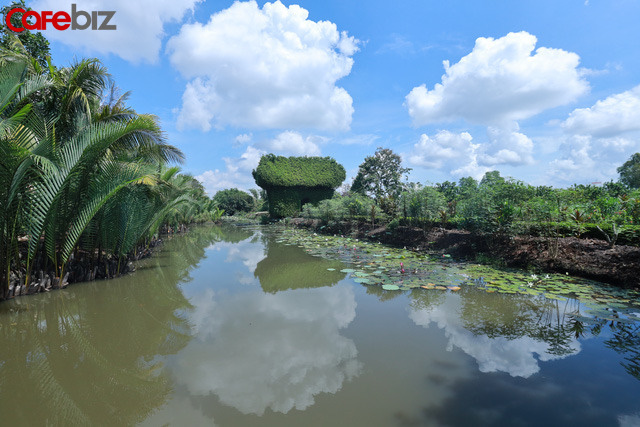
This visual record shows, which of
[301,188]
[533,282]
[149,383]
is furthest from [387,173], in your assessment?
[149,383]

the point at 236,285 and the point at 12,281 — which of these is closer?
the point at 12,281

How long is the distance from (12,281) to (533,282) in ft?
33.8

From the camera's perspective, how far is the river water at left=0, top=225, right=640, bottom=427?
238 cm

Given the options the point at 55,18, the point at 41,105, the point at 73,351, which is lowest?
the point at 73,351

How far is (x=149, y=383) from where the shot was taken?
280 cm

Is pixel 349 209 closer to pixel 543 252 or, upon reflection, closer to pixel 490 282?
pixel 543 252

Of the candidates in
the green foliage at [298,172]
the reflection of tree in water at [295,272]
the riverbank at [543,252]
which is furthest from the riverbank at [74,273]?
the green foliage at [298,172]

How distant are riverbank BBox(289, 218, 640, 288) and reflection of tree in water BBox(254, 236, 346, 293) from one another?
4.11m

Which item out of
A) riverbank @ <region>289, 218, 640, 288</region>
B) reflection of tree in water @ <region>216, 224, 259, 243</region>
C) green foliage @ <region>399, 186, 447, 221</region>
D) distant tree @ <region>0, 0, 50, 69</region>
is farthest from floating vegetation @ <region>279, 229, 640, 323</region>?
distant tree @ <region>0, 0, 50, 69</region>

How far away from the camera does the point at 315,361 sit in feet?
10.4

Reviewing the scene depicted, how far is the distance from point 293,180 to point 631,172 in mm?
34600

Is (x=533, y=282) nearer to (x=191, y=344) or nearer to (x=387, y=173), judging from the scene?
(x=191, y=344)

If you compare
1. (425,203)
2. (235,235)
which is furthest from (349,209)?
(235,235)

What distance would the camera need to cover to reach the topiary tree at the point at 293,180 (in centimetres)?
2790
